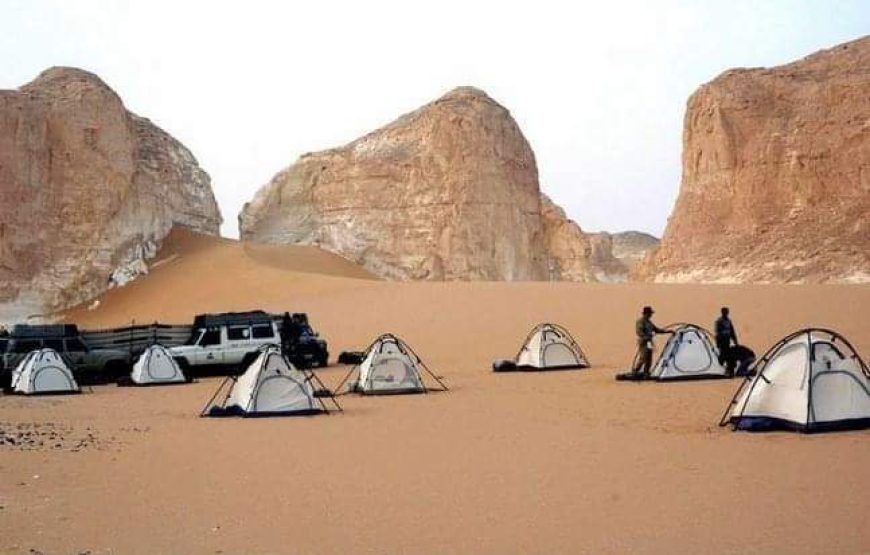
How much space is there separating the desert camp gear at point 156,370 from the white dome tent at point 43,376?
1634mm

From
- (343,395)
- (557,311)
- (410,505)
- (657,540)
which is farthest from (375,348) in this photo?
(557,311)

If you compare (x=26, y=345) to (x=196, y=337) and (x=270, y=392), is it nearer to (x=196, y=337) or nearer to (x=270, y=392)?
(x=196, y=337)

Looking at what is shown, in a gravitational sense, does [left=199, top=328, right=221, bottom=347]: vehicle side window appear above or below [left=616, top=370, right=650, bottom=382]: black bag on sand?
above

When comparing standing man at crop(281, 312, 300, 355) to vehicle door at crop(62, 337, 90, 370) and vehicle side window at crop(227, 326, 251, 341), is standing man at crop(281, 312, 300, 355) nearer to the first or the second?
vehicle side window at crop(227, 326, 251, 341)

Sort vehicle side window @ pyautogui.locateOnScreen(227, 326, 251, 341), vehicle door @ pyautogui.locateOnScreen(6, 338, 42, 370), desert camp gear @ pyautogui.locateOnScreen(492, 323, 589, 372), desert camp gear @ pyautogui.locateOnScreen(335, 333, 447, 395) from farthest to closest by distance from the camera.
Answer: vehicle side window @ pyautogui.locateOnScreen(227, 326, 251, 341), desert camp gear @ pyautogui.locateOnScreen(492, 323, 589, 372), vehicle door @ pyautogui.locateOnScreen(6, 338, 42, 370), desert camp gear @ pyautogui.locateOnScreen(335, 333, 447, 395)

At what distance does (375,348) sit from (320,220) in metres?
39.0

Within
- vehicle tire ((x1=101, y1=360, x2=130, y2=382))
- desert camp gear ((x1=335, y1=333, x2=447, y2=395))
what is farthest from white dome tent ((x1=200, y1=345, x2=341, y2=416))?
vehicle tire ((x1=101, y1=360, x2=130, y2=382))

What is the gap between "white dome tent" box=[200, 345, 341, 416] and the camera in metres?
13.8

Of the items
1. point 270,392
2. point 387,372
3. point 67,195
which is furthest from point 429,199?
point 270,392

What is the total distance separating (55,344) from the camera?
2192cm

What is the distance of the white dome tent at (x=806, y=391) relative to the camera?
36.6 ft

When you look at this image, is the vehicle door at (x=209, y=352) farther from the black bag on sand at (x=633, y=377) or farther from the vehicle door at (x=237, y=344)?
the black bag on sand at (x=633, y=377)

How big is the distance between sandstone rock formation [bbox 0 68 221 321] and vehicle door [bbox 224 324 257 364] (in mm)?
18114

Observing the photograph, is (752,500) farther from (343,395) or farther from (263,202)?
(263,202)
